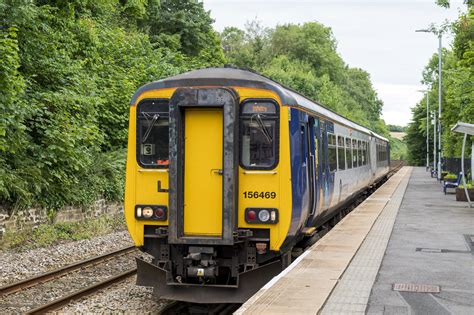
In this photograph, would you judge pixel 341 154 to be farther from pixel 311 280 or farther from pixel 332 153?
pixel 311 280

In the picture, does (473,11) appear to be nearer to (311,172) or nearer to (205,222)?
(311,172)

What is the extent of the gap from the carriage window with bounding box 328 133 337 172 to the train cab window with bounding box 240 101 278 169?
162 inches

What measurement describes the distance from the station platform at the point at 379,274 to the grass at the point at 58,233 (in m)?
6.18

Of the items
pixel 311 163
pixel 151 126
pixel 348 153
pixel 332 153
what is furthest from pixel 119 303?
pixel 348 153

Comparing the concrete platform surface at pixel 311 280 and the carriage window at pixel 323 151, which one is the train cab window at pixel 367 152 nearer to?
the concrete platform surface at pixel 311 280

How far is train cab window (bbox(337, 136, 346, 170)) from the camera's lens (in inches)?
553

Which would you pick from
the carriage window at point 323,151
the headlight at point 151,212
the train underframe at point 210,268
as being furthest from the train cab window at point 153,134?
the carriage window at point 323,151

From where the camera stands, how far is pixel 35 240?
45.3ft

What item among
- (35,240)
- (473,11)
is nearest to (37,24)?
(35,240)

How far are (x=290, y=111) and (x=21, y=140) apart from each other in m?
7.59

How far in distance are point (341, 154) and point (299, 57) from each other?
219ft

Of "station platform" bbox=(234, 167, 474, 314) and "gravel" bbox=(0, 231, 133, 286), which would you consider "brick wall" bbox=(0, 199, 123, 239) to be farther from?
"station platform" bbox=(234, 167, 474, 314)

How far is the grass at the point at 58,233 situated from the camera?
13.3m

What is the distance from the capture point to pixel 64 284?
10.6m
